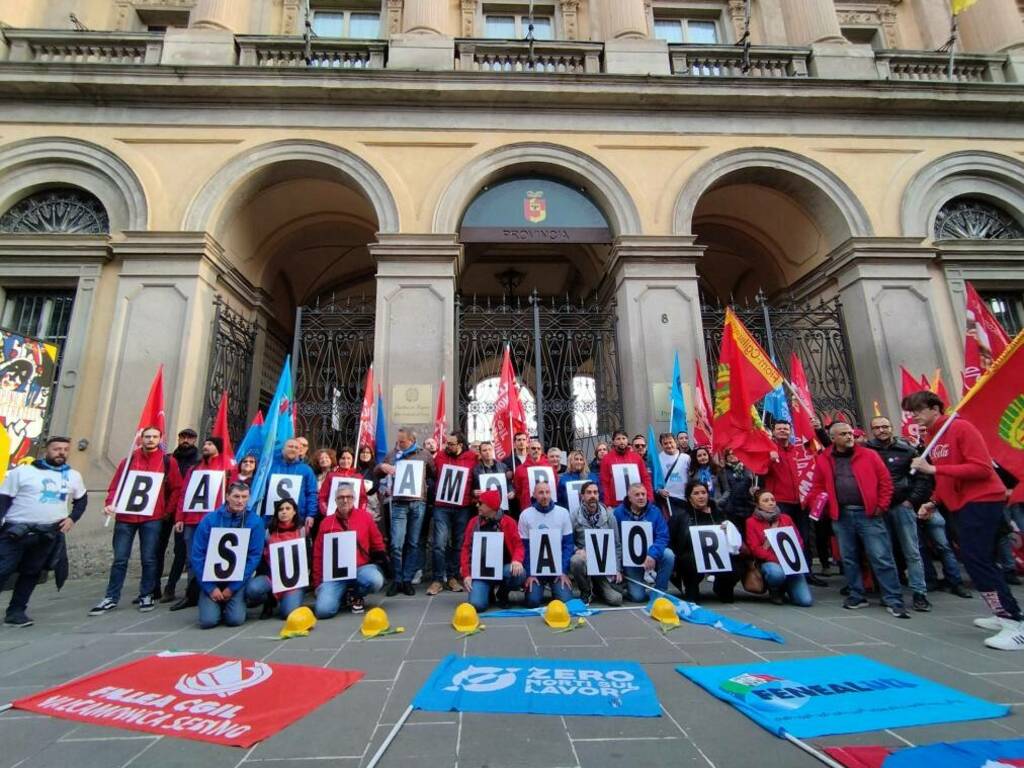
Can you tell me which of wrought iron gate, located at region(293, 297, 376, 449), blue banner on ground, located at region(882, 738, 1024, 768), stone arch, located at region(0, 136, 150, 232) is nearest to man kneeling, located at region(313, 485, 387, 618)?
wrought iron gate, located at region(293, 297, 376, 449)

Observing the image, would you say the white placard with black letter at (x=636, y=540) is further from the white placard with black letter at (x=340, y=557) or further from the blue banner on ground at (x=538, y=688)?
the white placard with black letter at (x=340, y=557)

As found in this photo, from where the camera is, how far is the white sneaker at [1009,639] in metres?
3.80

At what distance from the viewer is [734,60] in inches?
482

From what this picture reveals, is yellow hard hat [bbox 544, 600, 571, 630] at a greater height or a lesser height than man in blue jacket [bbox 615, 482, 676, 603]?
lesser

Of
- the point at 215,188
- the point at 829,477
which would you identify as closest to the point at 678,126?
the point at 829,477

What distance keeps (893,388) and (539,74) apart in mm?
9674

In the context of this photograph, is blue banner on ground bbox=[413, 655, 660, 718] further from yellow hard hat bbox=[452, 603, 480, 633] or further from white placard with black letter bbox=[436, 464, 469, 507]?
white placard with black letter bbox=[436, 464, 469, 507]

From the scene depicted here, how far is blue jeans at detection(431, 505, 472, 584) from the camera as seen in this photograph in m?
6.41

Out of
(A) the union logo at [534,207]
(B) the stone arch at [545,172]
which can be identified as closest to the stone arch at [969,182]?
(B) the stone arch at [545,172]

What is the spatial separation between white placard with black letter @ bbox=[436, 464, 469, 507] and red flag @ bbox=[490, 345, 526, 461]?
1060mm

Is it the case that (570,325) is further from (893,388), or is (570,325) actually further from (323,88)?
(323,88)

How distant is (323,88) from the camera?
10766 millimetres

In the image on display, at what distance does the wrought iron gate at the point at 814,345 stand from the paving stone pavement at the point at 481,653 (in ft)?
18.2

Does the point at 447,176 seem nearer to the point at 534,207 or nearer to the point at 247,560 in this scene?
the point at 534,207
